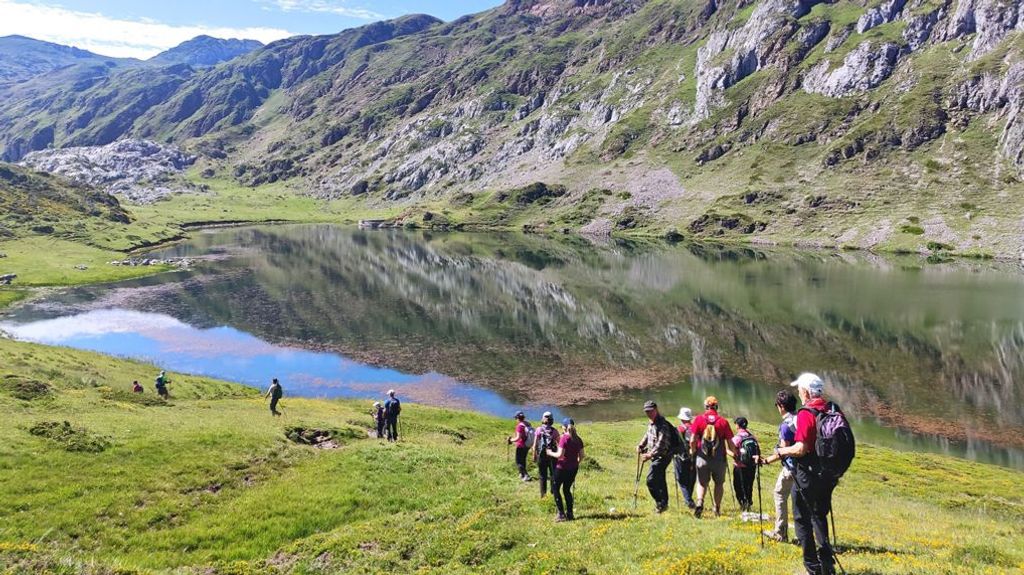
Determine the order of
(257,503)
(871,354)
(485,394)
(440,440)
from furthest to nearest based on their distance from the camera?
(871,354) → (485,394) → (440,440) → (257,503)

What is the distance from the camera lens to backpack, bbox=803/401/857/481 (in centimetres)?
1247

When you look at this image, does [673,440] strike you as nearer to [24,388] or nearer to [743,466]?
[743,466]

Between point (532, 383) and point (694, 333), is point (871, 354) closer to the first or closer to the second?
point (694, 333)

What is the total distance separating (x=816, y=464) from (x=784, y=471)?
4426 mm

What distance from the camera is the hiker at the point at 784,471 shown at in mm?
14062

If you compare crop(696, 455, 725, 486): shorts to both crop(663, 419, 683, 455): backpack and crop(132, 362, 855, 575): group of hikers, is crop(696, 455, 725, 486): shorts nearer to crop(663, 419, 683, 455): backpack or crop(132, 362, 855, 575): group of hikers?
crop(132, 362, 855, 575): group of hikers

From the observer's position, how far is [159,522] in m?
21.8

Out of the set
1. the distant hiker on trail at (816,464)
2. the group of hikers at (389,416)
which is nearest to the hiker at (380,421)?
the group of hikers at (389,416)

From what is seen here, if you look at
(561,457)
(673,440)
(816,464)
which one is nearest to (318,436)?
(561,457)

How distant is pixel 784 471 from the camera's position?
17.2 m

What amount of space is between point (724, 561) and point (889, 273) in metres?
158

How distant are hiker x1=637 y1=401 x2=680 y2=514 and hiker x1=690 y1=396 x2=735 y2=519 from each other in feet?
4.12

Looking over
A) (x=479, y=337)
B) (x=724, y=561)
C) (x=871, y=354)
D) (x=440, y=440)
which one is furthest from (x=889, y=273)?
(x=724, y=561)

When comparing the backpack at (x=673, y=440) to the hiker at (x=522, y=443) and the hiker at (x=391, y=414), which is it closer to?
the hiker at (x=522, y=443)
